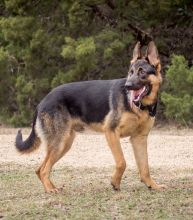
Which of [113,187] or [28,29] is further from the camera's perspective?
[28,29]

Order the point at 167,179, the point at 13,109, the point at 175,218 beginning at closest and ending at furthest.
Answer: the point at 175,218
the point at 167,179
the point at 13,109

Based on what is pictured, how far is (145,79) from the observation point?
27.9 feet

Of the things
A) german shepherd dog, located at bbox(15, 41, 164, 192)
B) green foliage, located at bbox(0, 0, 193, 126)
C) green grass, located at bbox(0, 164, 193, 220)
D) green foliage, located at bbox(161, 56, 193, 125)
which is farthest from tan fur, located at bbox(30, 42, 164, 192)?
green foliage, located at bbox(0, 0, 193, 126)

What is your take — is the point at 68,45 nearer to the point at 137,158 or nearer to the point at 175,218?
the point at 137,158

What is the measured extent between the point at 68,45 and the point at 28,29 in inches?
53.6

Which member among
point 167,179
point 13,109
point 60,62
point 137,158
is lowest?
point 13,109

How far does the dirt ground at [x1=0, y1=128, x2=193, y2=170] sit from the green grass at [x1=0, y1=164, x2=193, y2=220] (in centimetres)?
83

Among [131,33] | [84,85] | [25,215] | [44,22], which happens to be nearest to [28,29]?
[44,22]

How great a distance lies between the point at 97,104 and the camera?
8.84m

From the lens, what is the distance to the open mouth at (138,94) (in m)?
8.46

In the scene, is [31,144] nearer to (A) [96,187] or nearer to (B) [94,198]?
(A) [96,187]

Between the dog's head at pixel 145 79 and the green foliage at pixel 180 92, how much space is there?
7.52 meters

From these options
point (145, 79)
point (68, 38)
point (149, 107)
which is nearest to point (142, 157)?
point (149, 107)

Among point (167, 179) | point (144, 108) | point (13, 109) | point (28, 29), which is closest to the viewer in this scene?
point (144, 108)
